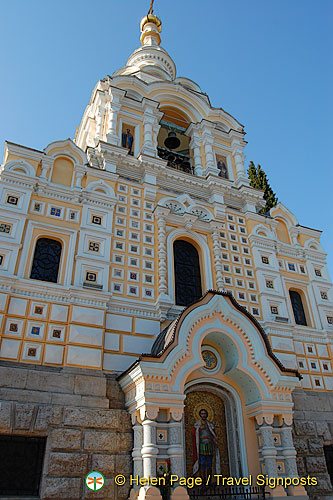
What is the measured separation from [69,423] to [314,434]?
640 cm

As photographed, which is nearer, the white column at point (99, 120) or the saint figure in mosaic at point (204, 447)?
the saint figure in mosaic at point (204, 447)

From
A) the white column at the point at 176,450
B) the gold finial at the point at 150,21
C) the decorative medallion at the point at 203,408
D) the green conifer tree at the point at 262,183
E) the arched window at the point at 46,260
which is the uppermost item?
the gold finial at the point at 150,21

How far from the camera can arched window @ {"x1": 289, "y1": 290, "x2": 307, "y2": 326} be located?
13.8m

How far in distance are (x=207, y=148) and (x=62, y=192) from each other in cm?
652

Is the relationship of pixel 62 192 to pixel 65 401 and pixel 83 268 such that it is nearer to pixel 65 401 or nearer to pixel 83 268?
pixel 83 268

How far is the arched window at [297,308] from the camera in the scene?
543 inches

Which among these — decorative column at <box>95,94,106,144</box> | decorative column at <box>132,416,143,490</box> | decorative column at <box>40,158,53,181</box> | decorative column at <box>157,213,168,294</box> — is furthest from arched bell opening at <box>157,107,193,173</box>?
decorative column at <box>132,416,143,490</box>

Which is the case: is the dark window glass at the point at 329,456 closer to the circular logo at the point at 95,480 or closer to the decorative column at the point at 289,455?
the decorative column at the point at 289,455

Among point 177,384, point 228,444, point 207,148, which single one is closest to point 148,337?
point 177,384

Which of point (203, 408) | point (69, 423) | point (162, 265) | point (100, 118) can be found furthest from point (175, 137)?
point (69, 423)

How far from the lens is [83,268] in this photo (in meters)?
10.8

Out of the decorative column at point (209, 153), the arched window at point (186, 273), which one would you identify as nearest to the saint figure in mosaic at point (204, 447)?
the arched window at point (186, 273)

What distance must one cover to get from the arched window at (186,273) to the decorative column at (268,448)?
3.81 m

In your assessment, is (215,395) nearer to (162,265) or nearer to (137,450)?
(137,450)
